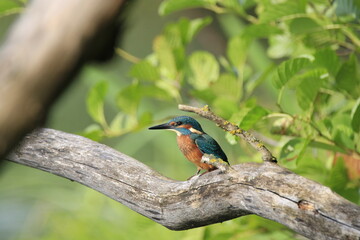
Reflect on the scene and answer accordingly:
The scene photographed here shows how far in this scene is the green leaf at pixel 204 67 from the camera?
65.7 inches

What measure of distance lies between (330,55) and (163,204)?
0.53 meters

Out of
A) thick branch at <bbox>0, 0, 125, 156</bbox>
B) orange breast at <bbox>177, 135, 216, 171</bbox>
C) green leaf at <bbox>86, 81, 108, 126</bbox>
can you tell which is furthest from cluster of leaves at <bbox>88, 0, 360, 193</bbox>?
thick branch at <bbox>0, 0, 125, 156</bbox>

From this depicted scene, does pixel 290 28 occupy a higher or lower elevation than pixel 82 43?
lower

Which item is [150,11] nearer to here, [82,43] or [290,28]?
[290,28]

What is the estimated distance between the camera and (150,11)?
16.5 ft

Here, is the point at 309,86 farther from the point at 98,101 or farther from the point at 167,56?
the point at 98,101

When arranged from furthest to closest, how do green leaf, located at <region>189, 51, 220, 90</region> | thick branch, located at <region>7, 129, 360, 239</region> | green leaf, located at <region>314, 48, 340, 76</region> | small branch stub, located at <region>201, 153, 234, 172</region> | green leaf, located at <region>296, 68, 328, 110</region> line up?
green leaf, located at <region>189, 51, 220, 90</region> → green leaf, located at <region>314, 48, 340, 76</region> → green leaf, located at <region>296, 68, 328, 110</region> → small branch stub, located at <region>201, 153, 234, 172</region> → thick branch, located at <region>7, 129, 360, 239</region>

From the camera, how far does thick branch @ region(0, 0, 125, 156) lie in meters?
0.67

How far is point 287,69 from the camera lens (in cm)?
131

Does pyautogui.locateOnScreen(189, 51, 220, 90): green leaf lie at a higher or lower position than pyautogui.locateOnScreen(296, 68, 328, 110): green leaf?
lower

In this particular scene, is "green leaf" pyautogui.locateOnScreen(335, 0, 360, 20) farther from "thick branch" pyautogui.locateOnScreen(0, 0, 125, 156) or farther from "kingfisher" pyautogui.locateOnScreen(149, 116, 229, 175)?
"thick branch" pyautogui.locateOnScreen(0, 0, 125, 156)

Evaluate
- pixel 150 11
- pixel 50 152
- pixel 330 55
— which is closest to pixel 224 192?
pixel 50 152

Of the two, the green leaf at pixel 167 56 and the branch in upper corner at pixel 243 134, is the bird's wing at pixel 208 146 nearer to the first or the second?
the branch in upper corner at pixel 243 134

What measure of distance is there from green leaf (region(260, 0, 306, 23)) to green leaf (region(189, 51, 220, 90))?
207 mm
